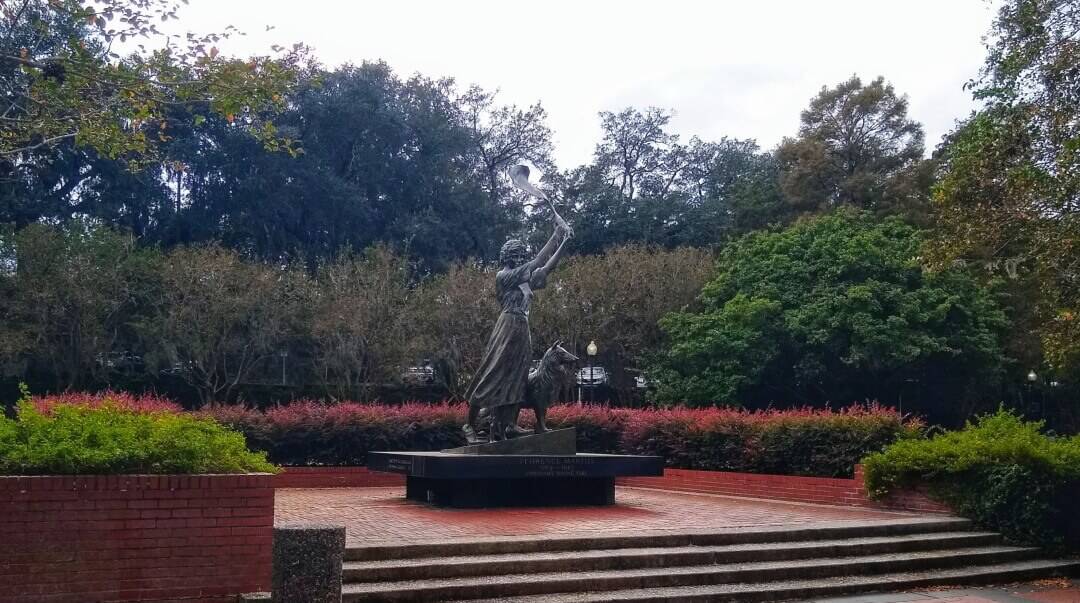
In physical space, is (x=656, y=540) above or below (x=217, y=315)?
below

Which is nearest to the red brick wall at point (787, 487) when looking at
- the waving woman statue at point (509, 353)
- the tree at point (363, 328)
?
the waving woman statue at point (509, 353)

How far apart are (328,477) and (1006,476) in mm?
11386

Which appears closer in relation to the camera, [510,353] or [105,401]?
[105,401]

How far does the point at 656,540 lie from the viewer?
11.0 metres

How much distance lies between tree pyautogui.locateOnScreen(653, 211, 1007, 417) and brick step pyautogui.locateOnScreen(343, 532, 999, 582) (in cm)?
1778

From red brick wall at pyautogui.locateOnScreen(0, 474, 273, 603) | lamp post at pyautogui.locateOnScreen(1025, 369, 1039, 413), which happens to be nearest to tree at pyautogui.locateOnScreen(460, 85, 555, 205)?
lamp post at pyautogui.locateOnScreen(1025, 369, 1039, 413)

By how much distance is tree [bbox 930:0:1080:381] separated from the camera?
14.2m

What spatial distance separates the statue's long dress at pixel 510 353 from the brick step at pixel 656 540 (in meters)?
4.35

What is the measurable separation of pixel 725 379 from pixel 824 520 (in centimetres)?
1719

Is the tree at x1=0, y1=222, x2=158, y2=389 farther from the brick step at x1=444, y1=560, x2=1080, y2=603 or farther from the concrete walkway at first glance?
the concrete walkway

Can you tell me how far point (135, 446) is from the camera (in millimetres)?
8336

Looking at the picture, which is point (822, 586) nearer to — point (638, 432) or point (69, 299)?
point (638, 432)

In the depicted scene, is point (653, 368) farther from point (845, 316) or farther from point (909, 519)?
point (909, 519)

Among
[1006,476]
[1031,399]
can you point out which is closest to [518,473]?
[1006,476]
